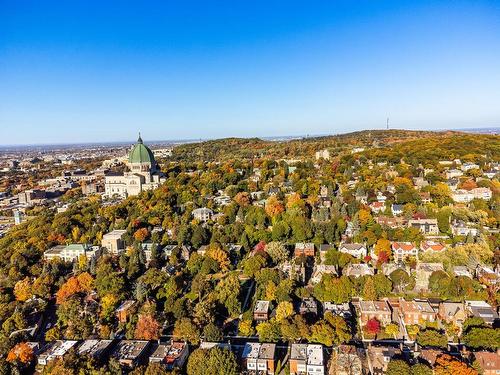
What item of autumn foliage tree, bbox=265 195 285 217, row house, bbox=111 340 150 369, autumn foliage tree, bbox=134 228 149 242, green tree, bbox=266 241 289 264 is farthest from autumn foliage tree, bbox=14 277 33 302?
autumn foliage tree, bbox=265 195 285 217

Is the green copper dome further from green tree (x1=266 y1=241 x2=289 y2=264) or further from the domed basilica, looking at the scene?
green tree (x1=266 y1=241 x2=289 y2=264)

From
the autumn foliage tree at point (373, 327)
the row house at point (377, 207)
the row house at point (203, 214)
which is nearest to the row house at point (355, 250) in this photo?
the row house at point (377, 207)

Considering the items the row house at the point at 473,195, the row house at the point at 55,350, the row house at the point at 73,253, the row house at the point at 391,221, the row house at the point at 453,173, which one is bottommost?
the row house at the point at 55,350

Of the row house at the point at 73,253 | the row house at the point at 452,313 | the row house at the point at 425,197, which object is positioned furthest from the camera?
the row house at the point at 425,197

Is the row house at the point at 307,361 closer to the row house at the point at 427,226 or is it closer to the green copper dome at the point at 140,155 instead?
the row house at the point at 427,226

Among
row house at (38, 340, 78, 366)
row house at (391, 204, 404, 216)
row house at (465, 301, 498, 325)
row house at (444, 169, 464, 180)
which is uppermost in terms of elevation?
row house at (444, 169, 464, 180)
